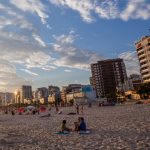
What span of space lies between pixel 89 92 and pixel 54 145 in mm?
136563

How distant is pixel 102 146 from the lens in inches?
531

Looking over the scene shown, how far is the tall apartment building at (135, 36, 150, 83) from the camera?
116438 mm

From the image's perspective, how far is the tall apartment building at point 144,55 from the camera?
4584 inches

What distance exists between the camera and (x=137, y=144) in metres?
13.2

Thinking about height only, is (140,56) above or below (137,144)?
above

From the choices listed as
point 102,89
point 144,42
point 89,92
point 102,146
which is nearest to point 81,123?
point 102,146

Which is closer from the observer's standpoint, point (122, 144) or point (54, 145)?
point (122, 144)

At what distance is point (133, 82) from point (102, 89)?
2703cm

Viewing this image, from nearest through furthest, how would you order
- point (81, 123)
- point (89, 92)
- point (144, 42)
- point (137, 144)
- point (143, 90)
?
1. point (137, 144)
2. point (81, 123)
3. point (143, 90)
4. point (144, 42)
5. point (89, 92)

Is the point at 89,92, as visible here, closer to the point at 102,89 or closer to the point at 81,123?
the point at 102,89

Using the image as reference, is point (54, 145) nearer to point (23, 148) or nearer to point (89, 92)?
point (23, 148)

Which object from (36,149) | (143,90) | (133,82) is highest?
(133,82)

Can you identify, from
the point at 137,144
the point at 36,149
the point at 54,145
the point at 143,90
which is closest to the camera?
the point at 137,144

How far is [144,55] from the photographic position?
11900cm
